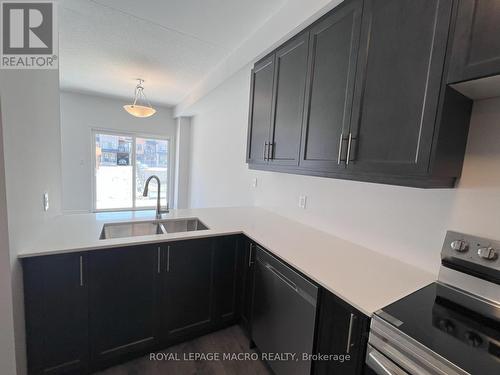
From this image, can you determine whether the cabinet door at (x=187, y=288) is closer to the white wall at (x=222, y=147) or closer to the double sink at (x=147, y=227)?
the double sink at (x=147, y=227)

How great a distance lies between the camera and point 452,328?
2.79 feet

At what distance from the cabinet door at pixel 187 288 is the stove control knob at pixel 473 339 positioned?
1442mm

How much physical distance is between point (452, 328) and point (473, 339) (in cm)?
6

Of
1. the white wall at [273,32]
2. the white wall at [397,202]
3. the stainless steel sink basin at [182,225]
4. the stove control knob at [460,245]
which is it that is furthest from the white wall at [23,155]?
the stove control knob at [460,245]

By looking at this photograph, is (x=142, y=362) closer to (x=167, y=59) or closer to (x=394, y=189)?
(x=394, y=189)

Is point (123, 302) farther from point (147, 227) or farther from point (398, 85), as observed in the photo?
point (398, 85)

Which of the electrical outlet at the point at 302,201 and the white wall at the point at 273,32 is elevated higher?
the white wall at the point at 273,32

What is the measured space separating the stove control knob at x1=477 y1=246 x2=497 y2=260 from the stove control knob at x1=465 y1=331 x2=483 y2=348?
33cm

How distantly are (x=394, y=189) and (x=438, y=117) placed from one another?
0.57 m

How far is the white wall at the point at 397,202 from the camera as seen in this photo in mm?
1032

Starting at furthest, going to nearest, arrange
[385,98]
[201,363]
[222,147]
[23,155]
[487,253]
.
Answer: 1. [222,147]
2. [201,363]
3. [23,155]
4. [385,98]
5. [487,253]

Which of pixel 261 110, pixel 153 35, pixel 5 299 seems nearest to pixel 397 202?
pixel 261 110

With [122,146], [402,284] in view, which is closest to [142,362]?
[402,284]

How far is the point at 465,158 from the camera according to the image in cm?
109
